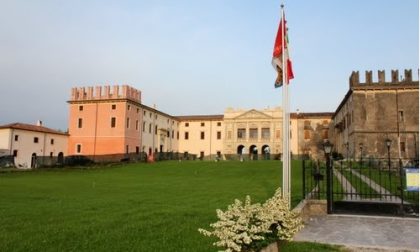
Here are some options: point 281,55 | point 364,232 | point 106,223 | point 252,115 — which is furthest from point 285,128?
point 252,115

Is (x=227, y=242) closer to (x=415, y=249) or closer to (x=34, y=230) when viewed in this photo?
(x=415, y=249)

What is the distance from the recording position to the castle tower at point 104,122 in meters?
50.8

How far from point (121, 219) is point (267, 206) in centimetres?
459

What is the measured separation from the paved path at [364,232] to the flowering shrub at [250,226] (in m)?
1.97

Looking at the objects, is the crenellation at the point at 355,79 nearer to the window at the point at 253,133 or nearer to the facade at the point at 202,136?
the window at the point at 253,133

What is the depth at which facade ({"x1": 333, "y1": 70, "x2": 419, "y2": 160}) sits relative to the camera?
39562 mm

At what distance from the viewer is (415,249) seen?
635 centimetres

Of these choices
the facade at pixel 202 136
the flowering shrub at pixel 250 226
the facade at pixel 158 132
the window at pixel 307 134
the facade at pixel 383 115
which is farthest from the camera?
the facade at pixel 202 136

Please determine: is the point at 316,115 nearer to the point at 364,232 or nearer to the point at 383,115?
the point at 383,115

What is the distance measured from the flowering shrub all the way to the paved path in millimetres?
1969

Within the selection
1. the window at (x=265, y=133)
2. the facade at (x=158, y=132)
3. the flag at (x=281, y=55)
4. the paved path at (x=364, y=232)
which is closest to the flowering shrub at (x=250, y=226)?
the paved path at (x=364, y=232)

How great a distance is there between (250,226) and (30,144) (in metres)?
50.0

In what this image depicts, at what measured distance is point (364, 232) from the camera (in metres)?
7.90

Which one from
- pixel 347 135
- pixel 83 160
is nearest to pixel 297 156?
pixel 347 135
